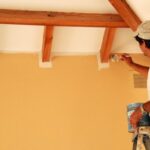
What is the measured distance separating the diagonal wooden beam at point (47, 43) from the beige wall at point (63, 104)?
11 centimetres

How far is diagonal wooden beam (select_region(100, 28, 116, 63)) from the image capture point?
327 cm

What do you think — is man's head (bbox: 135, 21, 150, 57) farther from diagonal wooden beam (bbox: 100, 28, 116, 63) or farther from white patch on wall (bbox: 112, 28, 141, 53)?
white patch on wall (bbox: 112, 28, 141, 53)

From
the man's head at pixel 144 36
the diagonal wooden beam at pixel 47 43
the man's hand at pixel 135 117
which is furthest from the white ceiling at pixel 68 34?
the man's hand at pixel 135 117

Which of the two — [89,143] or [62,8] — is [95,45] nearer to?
[62,8]

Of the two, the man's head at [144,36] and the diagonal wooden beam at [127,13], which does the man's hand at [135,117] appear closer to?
the man's head at [144,36]

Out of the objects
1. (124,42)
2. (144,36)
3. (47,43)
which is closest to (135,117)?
(144,36)

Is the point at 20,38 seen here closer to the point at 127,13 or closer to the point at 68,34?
the point at 68,34

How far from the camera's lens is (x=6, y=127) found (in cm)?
324

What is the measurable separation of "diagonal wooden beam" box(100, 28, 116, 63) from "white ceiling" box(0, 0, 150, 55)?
0.22 ft

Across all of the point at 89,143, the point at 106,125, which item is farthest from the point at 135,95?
the point at 89,143

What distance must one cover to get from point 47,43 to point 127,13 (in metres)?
0.80

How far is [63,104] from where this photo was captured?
3391 millimetres

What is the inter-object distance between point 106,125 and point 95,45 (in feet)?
2.59

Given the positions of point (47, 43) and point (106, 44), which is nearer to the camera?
point (47, 43)
